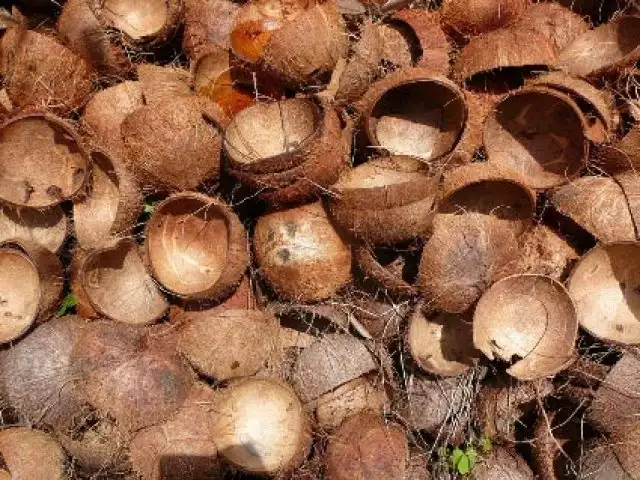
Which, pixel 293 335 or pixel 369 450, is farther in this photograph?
pixel 293 335

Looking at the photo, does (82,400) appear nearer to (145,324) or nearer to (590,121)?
(145,324)

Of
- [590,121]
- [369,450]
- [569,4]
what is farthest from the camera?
[569,4]

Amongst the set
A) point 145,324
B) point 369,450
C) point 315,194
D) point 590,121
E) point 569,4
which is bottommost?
point 369,450

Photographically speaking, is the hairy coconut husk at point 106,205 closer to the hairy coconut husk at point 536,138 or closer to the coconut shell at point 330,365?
the coconut shell at point 330,365

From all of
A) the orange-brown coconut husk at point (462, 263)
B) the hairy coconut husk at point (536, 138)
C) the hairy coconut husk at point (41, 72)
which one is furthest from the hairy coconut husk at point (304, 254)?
the hairy coconut husk at point (41, 72)

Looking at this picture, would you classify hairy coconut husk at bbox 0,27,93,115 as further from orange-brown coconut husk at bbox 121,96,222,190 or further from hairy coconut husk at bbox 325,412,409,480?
hairy coconut husk at bbox 325,412,409,480

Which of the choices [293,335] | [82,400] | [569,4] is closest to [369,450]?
[293,335]

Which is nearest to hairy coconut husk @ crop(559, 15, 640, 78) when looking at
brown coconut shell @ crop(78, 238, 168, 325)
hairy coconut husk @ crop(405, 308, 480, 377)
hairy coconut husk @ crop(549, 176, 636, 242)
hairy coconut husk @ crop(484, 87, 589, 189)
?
hairy coconut husk @ crop(484, 87, 589, 189)
